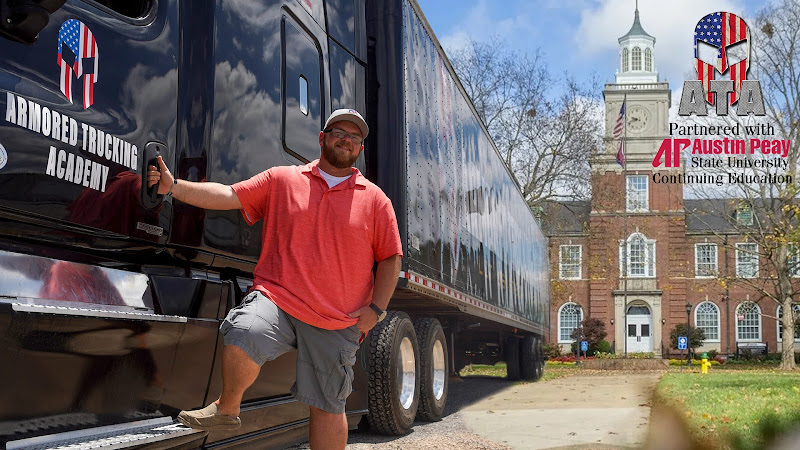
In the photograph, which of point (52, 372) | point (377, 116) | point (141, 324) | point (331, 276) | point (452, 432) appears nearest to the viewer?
point (52, 372)

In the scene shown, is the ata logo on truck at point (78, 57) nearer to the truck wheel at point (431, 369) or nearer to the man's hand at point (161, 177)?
the man's hand at point (161, 177)

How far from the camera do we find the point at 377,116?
6.90 metres

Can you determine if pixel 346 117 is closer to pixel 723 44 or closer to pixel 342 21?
pixel 342 21

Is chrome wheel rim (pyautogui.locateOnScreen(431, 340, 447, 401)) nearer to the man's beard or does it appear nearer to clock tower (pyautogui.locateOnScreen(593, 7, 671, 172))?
the man's beard

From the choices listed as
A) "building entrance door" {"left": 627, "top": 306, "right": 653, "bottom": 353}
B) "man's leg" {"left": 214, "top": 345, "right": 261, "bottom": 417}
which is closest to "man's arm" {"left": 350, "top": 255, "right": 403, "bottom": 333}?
"man's leg" {"left": 214, "top": 345, "right": 261, "bottom": 417}

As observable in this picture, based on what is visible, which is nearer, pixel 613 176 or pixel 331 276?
pixel 331 276

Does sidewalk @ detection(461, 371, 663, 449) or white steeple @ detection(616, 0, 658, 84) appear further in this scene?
white steeple @ detection(616, 0, 658, 84)

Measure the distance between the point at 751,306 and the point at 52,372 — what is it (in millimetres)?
59719

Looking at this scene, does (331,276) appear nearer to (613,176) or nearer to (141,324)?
(141,324)

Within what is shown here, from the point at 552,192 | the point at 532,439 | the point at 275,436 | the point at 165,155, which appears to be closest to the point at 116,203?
the point at 165,155

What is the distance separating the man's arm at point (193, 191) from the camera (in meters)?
3.52

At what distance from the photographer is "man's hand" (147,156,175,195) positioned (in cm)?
350

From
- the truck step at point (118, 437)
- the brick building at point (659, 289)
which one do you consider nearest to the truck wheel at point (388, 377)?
the truck step at point (118, 437)

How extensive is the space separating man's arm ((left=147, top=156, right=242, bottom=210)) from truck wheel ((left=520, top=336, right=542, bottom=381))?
16.3m
